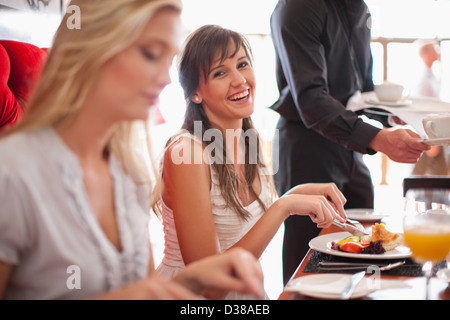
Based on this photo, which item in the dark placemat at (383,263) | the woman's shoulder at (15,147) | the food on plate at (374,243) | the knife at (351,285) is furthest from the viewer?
the food on plate at (374,243)

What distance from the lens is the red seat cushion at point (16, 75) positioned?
146 cm

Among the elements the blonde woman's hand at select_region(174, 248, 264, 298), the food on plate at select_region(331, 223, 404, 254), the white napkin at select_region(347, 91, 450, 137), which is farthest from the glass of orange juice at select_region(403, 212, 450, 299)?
the white napkin at select_region(347, 91, 450, 137)

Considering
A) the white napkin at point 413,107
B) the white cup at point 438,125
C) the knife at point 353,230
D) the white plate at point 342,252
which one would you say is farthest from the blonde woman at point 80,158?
the white napkin at point 413,107

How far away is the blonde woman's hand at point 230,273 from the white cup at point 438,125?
1.03 m

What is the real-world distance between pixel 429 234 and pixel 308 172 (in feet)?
3.76

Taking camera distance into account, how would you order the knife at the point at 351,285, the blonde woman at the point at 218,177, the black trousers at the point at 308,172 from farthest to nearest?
1. the black trousers at the point at 308,172
2. the blonde woman at the point at 218,177
3. the knife at the point at 351,285

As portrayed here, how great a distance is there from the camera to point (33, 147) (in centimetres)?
81

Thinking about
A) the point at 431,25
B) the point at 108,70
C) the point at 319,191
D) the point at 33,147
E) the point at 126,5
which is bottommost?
the point at 319,191

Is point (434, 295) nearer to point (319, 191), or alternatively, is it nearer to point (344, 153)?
point (319, 191)

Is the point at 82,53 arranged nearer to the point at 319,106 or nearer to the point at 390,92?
the point at 319,106

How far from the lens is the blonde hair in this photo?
798 mm

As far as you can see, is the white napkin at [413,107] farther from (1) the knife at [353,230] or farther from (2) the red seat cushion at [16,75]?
(2) the red seat cushion at [16,75]

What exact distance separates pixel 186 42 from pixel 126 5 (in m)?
0.87
